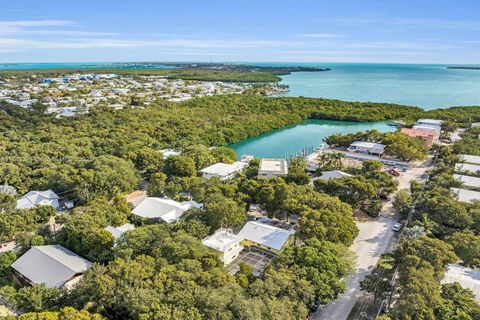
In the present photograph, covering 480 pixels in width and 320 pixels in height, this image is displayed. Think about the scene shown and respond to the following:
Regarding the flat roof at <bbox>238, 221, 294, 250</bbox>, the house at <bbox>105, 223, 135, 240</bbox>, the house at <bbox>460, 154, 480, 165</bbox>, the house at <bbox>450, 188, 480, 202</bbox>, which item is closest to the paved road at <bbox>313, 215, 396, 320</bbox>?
the flat roof at <bbox>238, 221, 294, 250</bbox>

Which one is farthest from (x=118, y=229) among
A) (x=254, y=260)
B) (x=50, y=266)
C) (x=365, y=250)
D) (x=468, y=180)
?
(x=468, y=180)

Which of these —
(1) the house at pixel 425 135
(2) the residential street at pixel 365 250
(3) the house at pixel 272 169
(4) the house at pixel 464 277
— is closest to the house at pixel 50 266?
(2) the residential street at pixel 365 250

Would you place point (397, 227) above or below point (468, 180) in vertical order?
below

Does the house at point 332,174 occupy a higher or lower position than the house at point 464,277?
higher

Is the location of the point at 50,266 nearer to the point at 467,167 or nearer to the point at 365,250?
the point at 365,250

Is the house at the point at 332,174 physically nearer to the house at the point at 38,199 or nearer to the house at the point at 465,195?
the house at the point at 465,195

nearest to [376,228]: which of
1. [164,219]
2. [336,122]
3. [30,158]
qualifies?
[164,219]

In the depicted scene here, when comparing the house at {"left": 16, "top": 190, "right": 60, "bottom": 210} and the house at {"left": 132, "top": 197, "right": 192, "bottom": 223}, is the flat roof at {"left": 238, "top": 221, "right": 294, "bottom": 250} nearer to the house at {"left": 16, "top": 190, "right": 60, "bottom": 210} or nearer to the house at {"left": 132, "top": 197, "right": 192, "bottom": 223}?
the house at {"left": 132, "top": 197, "right": 192, "bottom": 223}
